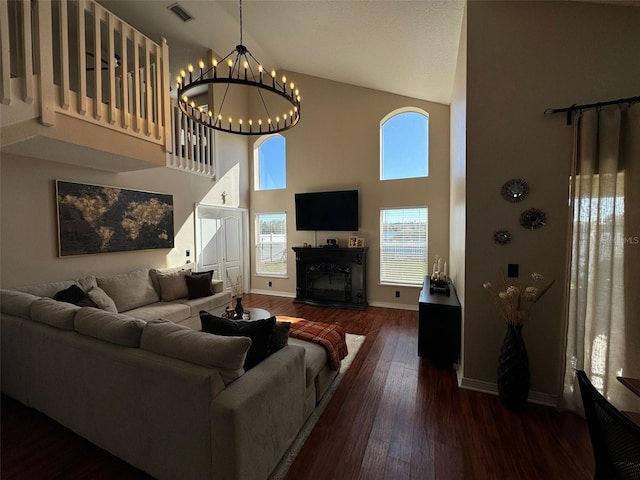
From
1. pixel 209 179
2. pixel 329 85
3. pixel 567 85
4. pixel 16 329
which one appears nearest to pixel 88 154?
pixel 16 329

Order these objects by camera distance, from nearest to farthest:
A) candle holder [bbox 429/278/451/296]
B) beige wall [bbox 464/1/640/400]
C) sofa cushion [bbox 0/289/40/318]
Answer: beige wall [bbox 464/1/640/400] < sofa cushion [bbox 0/289/40/318] < candle holder [bbox 429/278/451/296]

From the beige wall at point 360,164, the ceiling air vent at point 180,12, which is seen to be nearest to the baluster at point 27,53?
A: the ceiling air vent at point 180,12

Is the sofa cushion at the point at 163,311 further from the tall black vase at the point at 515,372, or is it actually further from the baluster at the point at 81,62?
the tall black vase at the point at 515,372

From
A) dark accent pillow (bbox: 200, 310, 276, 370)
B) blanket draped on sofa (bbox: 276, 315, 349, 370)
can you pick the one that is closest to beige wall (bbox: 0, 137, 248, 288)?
dark accent pillow (bbox: 200, 310, 276, 370)

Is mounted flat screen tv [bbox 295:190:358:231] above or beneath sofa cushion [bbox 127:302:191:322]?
above

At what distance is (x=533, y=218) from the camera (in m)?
2.30

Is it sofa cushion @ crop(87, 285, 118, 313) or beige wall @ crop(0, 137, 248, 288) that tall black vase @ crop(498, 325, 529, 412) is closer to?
sofa cushion @ crop(87, 285, 118, 313)

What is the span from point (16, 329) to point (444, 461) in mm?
3358

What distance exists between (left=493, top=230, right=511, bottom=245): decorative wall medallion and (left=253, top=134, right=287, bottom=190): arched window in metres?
4.50

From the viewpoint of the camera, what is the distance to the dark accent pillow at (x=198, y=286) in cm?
420

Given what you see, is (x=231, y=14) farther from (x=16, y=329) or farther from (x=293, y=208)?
(x=16, y=329)

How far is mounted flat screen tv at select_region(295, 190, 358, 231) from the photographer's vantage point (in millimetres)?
5312

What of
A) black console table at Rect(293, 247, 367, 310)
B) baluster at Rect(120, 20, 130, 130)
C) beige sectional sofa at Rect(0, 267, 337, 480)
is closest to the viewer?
beige sectional sofa at Rect(0, 267, 337, 480)

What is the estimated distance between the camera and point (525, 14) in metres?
2.29
